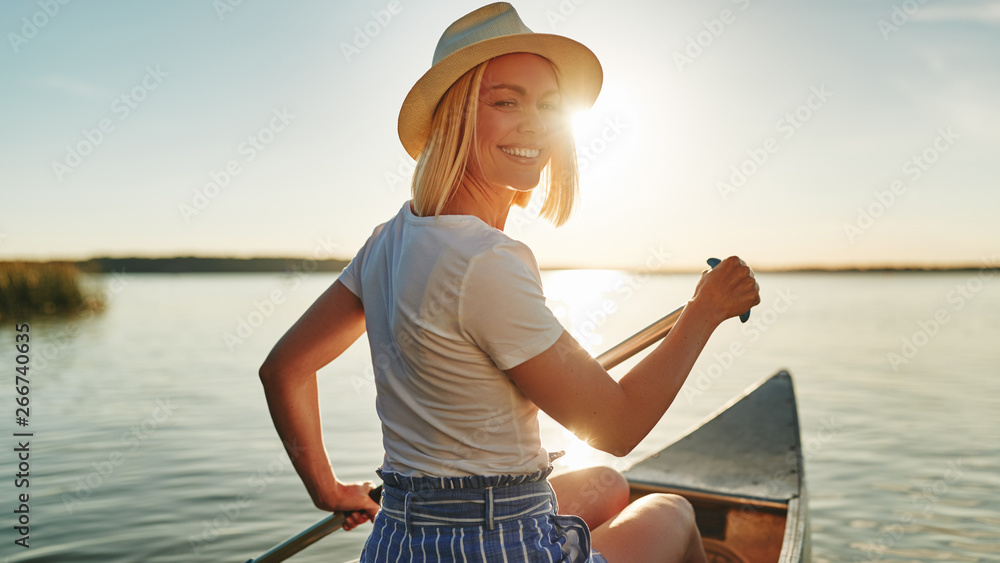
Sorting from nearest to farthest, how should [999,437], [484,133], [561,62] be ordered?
[484,133], [561,62], [999,437]

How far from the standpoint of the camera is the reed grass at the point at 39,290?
19359mm

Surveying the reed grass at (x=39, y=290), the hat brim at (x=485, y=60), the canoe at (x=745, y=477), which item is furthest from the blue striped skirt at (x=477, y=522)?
the reed grass at (x=39, y=290)

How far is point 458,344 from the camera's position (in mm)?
1455

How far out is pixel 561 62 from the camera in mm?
1842

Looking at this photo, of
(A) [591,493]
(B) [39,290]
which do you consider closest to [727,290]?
(A) [591,493]

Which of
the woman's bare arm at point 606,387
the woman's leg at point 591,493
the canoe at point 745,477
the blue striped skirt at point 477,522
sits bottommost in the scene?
the canoe at point 745,477

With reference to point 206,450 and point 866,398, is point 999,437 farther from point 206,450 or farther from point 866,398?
point 206,450

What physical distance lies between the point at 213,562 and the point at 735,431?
4102 mm

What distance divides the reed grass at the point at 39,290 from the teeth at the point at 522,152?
21.6 m

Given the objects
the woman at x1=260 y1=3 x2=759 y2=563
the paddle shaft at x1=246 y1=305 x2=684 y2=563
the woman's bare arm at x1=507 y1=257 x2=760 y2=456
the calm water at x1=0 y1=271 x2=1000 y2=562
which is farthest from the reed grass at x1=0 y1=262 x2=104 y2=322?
the woman's bare arm at x1=507 y1=257 x2=760 y2=456

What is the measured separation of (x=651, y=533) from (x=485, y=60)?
1.26 m

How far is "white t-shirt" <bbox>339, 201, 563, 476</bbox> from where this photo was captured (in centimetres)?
140

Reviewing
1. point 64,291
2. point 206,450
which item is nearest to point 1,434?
point 206,450

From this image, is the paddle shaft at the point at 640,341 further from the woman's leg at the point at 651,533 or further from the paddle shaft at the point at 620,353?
the woman's leg at the point at 651,533
